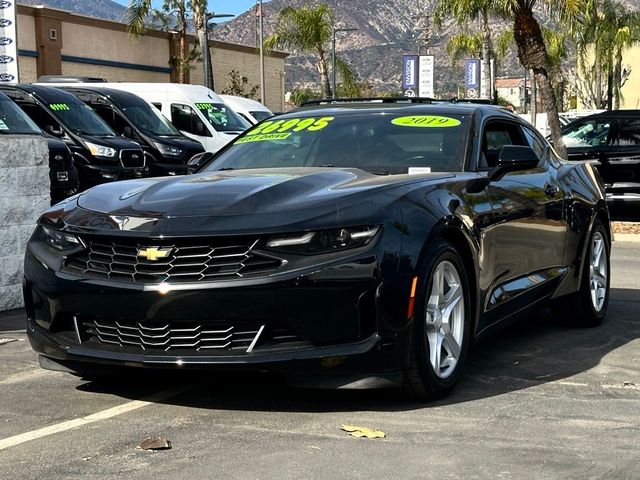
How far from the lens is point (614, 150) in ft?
54.5

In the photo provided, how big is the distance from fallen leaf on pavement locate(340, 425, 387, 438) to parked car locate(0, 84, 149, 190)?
13233 mm

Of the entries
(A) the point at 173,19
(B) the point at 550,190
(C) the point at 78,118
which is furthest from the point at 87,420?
(A) the point at 173,19

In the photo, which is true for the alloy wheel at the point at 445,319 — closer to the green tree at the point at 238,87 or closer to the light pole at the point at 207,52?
the light pole at the point at 207,52

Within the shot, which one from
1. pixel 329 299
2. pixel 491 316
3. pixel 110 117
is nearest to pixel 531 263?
pixel 491 316

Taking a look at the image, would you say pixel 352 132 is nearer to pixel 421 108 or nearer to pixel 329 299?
pixel 421 108

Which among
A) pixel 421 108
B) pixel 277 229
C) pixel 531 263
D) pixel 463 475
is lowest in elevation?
pixel 463 475

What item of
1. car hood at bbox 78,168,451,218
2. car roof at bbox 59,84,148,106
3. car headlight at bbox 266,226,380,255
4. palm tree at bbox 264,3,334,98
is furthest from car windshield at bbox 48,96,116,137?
palm tree at bbox 264,3,334,98

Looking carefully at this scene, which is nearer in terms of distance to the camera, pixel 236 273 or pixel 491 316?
pixel 236 273

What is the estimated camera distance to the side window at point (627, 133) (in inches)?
658

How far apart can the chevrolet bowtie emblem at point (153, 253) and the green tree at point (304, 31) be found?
44.3 metres

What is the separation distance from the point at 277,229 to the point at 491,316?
66.4 inches

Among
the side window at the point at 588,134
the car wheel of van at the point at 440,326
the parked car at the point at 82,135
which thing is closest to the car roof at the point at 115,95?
the parked car at the point at 82,135

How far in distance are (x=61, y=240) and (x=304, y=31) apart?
Result: 44.8 m

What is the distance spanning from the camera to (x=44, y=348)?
5.44 meters
